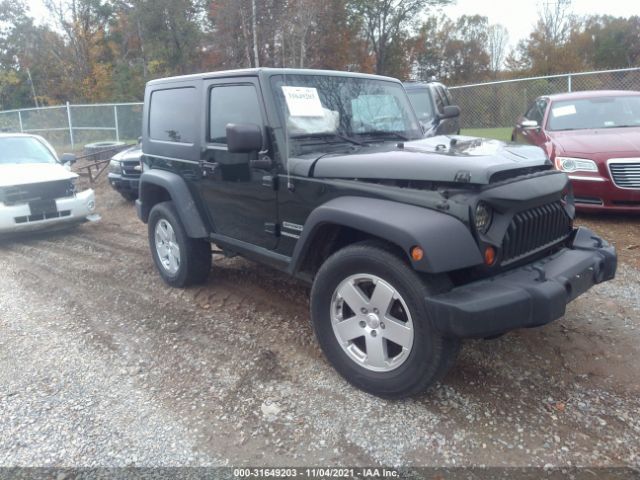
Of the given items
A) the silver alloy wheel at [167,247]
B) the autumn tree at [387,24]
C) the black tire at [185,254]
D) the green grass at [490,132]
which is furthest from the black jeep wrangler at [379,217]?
the autumn tree at [387,24]

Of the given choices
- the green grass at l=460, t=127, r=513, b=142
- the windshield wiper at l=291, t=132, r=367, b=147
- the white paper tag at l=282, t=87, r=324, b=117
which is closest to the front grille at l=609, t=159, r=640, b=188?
the windshield wiper at l=291, t=132, r=367, b=147

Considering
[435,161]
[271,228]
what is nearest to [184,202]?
[271,228]

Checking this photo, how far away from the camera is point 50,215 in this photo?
7676mm

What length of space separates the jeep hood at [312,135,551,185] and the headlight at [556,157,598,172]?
10.00 feet

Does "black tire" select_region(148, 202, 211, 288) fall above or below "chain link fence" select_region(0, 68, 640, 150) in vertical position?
below

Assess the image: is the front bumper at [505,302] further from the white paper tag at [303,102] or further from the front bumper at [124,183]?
the front bumper at [124,183]

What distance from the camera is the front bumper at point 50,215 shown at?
23.9 feet

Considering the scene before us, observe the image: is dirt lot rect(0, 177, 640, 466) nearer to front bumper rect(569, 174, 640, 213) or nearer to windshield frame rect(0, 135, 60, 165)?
front bumper rect(569, 174, 640, 213)

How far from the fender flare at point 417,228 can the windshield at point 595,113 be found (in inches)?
214

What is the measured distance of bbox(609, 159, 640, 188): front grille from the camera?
6.10 meters

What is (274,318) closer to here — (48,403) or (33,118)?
(48,403)

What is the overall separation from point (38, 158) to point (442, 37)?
133 ft

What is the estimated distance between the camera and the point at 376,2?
110 feet

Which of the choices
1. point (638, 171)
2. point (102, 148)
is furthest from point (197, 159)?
point (102, 148)
